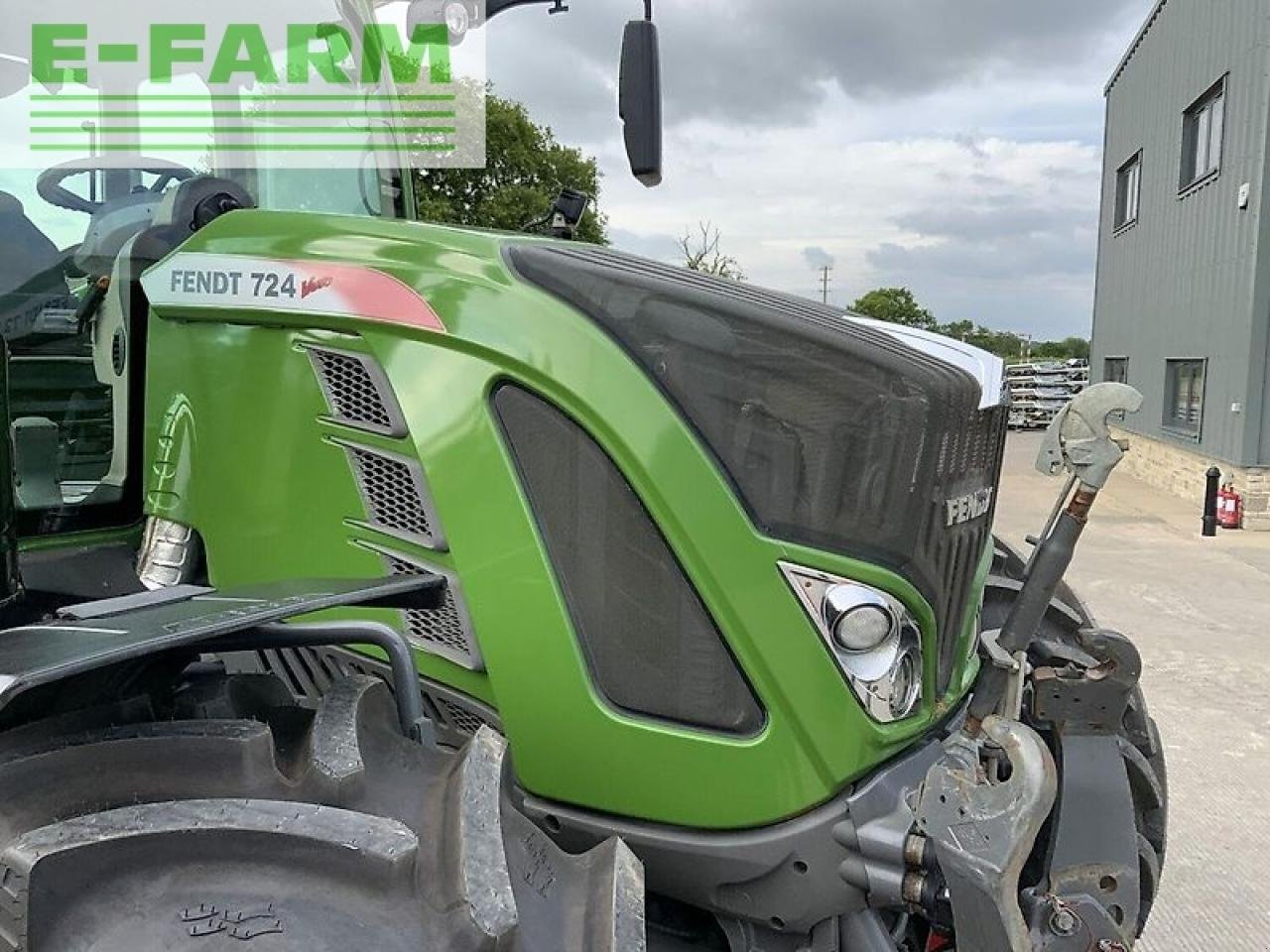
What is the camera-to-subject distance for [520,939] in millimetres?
1368

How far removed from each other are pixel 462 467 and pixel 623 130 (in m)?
1.12

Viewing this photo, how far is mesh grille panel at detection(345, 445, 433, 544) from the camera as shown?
189 centimetres

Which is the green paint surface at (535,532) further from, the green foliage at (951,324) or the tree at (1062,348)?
the tree at (1062,348)

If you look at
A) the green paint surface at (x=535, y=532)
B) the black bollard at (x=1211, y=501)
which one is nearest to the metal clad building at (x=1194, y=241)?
the black bollard at (x=1211, y=501)

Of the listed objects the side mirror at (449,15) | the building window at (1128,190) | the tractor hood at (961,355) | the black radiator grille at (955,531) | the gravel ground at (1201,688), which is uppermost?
the building window at (1128,190)

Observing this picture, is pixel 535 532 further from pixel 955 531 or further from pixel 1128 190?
pixel 1128 190

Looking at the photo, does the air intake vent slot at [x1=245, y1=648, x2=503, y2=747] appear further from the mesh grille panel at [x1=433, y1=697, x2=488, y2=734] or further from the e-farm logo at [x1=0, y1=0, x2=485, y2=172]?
the e-farm logo at [x1=0, y1=0, x2=485, y2=172]

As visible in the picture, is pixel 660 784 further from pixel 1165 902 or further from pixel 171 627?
pixel 1165 902

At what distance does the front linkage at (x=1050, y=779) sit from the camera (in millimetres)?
1717

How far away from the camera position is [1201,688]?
575 centimetres

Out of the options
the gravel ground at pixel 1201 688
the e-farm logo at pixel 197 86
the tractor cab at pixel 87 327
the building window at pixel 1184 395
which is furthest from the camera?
the building window at pixel 1184 395

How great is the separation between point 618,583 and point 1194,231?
48.6 feet

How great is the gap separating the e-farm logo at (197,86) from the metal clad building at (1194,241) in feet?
37.6

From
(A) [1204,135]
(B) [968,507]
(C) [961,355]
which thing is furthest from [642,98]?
(A) [1204,135]
